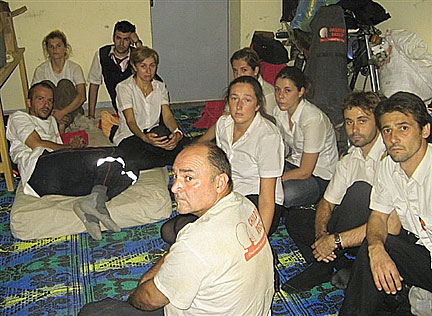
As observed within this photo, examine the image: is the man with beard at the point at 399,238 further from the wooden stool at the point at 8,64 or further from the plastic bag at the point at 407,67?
the wooden stool at the point at 8,64

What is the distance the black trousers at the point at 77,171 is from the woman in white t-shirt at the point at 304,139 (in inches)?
37.8

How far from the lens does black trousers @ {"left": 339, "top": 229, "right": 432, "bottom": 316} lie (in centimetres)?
188

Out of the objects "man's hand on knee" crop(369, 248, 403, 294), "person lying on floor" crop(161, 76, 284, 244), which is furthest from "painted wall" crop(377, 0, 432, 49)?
"man's hand on knee" crop(369, 248, 403, 294)

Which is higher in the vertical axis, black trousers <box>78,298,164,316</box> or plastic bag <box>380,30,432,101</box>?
plastic bag <box>380,30,432,101</box>

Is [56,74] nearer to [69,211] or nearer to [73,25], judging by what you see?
[73,25]

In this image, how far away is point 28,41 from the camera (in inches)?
182

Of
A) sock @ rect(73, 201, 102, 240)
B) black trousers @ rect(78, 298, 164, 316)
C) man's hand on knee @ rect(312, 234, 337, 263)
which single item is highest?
black trousers @ rect(78, 298, 164, 316)

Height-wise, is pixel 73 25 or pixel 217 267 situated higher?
pixel 73 25

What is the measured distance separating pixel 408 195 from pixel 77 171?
68.1 inches

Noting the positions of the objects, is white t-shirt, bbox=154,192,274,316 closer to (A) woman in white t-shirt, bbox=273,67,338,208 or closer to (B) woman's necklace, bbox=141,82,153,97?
(A) woman in white t-shirt, bbox=273,67,338,208

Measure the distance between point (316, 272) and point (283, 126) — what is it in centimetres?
91

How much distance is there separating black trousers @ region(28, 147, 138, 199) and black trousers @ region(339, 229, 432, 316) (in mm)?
1502

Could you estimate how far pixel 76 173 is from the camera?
282cm

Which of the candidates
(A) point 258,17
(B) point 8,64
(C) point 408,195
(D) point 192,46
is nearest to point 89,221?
(C) point 408,195
